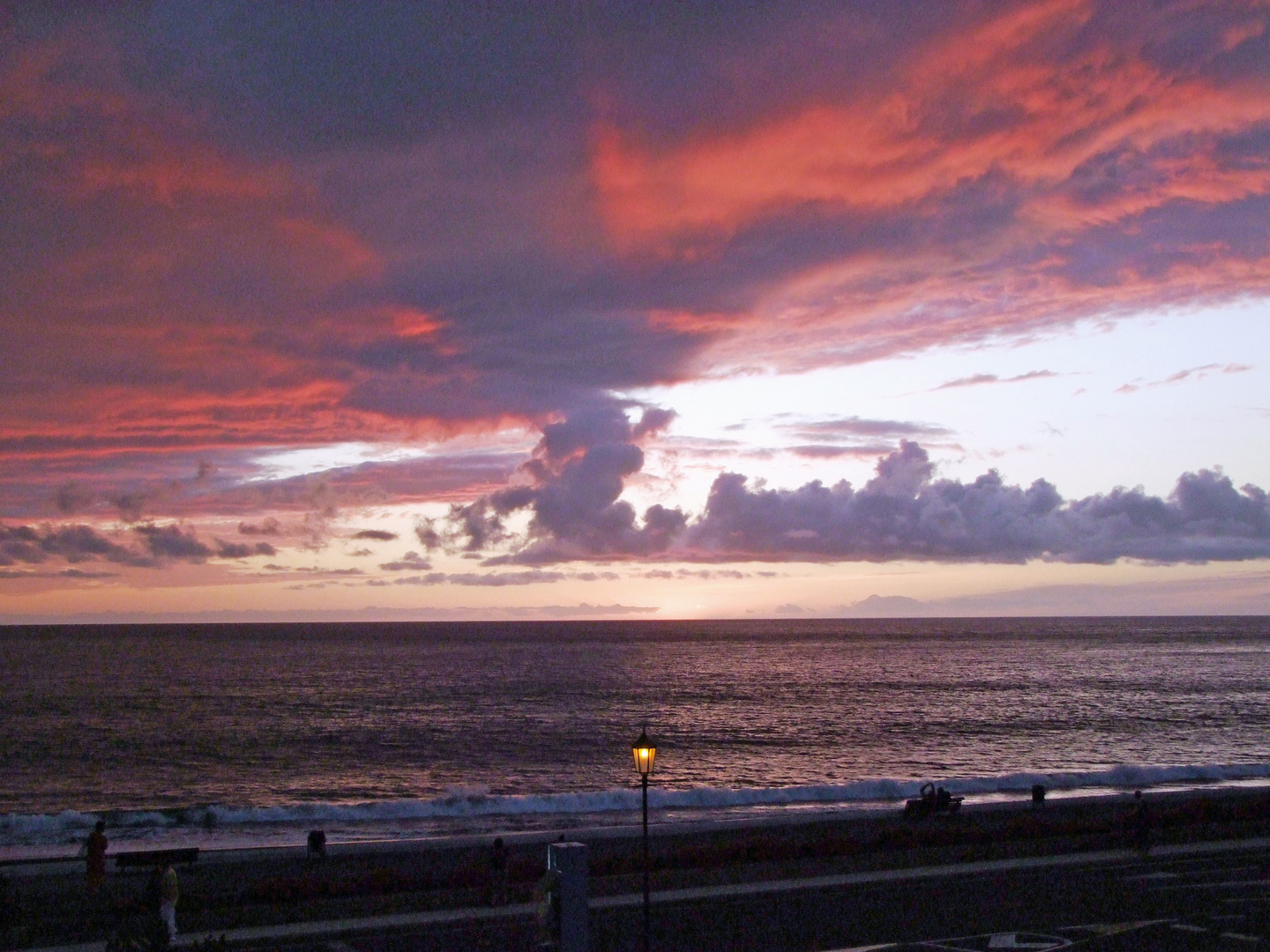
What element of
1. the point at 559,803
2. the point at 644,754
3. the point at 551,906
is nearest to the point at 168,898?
the point at 551,906

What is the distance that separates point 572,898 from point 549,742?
4621 cm

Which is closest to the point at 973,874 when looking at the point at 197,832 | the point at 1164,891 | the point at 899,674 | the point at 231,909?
the point at 1164,891

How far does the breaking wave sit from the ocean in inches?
5.6

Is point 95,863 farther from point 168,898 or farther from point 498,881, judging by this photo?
point 498,881

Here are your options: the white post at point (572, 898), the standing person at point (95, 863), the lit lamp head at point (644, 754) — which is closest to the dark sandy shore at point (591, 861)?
the standing person at point (95, 863)

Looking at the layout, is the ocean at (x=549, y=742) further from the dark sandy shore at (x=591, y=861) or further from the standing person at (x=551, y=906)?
the standing person at (x=551, y=906)

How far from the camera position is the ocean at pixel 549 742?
39.3m

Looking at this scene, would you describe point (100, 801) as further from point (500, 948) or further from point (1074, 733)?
point (1074, 733)

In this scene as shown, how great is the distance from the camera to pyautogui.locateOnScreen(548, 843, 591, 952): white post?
46.8 ft

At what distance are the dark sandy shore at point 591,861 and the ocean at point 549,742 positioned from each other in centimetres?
552

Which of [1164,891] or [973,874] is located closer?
[1164,891]

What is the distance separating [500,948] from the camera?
A: 17.8 meters

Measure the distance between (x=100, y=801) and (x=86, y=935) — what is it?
87.3 ft

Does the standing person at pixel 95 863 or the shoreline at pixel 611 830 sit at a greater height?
the standing person at pixel 95 863
